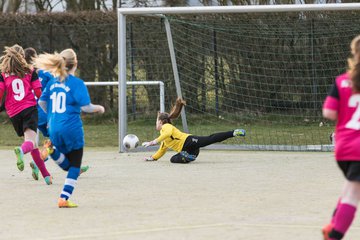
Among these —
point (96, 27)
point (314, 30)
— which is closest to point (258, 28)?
point (314, 30)

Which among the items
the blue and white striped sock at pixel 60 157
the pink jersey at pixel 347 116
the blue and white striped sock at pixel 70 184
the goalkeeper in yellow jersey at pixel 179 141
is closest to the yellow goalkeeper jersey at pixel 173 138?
the goalkeeper in yellow jersey at pixel 179 141

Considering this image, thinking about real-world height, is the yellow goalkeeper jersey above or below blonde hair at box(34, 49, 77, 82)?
below

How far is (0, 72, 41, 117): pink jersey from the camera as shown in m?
10.5

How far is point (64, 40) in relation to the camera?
20734mm

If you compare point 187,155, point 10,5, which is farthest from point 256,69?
point 10,5

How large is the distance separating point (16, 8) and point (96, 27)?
4.12m

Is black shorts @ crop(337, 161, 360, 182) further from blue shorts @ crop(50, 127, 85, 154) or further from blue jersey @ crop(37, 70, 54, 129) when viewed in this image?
blue jersey @ crop(37, 70, 54, 129)

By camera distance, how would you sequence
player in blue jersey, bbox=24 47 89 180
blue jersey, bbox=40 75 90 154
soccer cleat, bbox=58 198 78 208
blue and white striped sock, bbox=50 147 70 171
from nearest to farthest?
1. soccer cleat, bbox=58 198 78 208
2. blue jersey, bbox=40 75 90 154
3. blue and white striped sock, bbox=50 147 70 171
4. player in blue jersey, bbox=24 47 89 180

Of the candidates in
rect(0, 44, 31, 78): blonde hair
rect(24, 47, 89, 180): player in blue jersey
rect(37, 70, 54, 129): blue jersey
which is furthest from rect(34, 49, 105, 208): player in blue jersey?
rect(37, 70, 54, 129): blue jersey

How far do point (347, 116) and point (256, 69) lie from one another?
35.9 ft

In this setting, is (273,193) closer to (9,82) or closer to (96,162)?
(9,82)

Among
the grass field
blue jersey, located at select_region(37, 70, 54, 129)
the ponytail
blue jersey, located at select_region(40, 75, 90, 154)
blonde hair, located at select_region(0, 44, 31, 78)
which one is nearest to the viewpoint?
the ponytail

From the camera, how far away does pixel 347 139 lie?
6070 mm

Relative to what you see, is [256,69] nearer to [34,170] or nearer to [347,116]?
[34,170]
